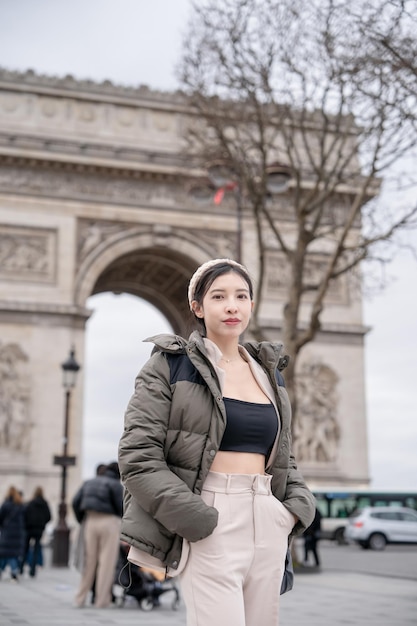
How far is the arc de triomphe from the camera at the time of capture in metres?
26.9

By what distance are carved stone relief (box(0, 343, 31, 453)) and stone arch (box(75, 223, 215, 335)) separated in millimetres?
2559

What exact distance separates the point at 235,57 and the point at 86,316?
12258 millimetres

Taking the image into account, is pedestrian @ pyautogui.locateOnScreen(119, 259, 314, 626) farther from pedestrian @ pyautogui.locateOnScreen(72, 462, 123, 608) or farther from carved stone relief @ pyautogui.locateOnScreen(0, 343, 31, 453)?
carved stone relief @ pyautogui.locateOnScreen(0, 343, 31, 453)

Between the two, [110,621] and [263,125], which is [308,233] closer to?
[263,125]

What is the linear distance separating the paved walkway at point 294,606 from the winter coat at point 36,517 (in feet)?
4.67

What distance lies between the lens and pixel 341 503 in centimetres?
3075

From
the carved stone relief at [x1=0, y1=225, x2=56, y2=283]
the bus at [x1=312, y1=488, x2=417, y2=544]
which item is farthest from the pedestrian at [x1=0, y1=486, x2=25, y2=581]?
the bus at [x1=312, y1=488, x2=417, y2=544]

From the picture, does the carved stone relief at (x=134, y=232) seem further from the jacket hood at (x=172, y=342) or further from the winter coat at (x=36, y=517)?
the jacket hood at (x=172, y=342)

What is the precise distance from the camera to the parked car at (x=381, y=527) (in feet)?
92.3

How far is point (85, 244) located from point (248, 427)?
85.7ft

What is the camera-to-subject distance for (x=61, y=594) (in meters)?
12.0

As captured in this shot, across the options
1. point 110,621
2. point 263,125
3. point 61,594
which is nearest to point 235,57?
point 263,125

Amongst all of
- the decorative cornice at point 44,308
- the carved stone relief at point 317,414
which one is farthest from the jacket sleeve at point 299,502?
the carved stone relief at point 317,414

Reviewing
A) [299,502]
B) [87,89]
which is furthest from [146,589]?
[87,89]
